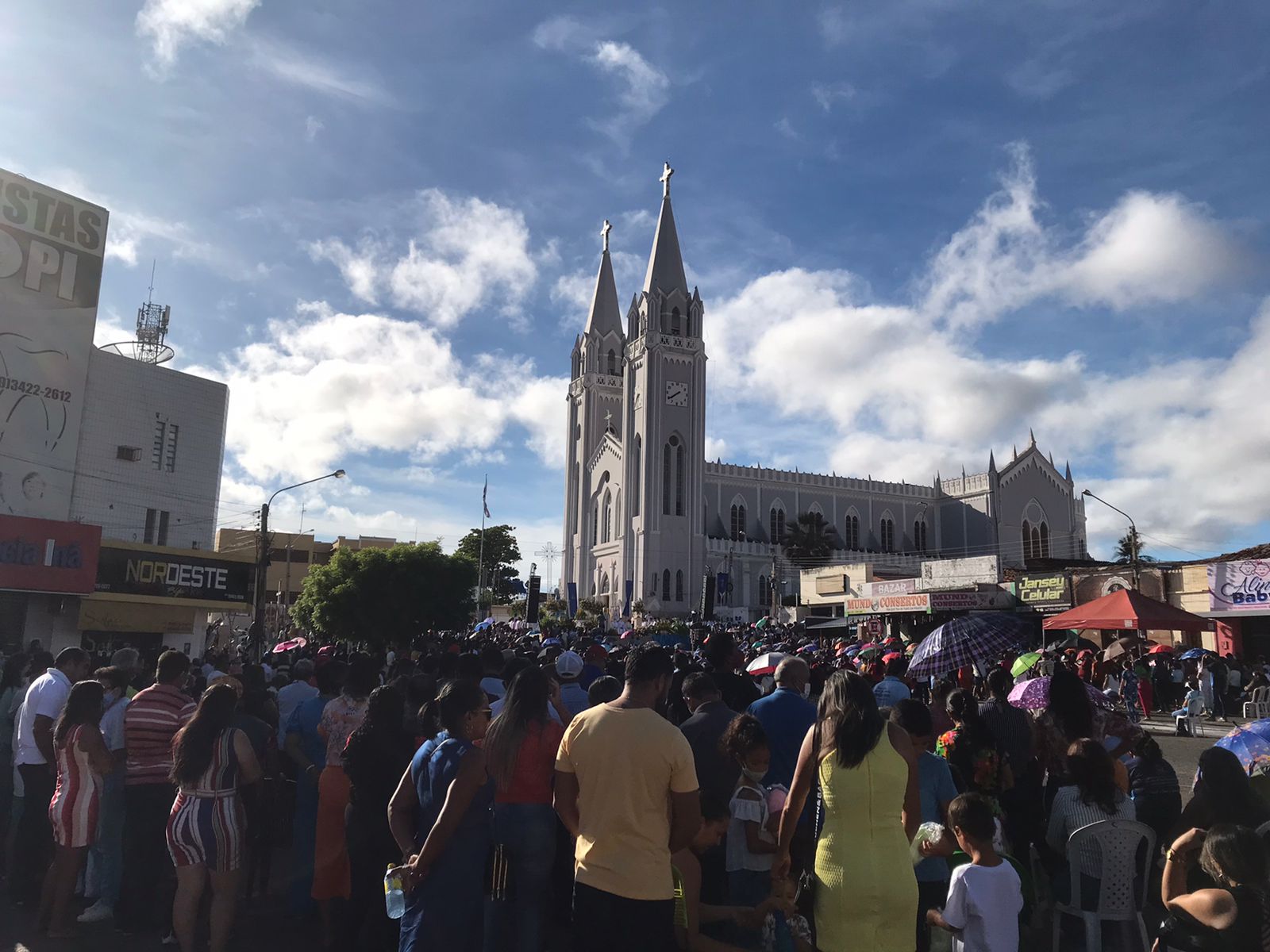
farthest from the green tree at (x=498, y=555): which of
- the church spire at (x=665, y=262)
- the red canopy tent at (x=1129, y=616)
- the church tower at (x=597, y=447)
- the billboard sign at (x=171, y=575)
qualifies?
the red canopy tent at (x=1129, y=616)

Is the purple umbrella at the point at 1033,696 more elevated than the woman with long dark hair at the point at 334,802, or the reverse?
the purple umbrella at the point at 1033,696

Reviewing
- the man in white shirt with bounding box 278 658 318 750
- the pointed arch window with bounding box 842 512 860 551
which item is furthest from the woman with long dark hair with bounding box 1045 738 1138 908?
the pointed arch window with bounding box 842 512 860 551

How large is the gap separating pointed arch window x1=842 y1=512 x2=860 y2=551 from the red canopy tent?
55.7 m

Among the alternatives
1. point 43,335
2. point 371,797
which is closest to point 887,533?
point 43,335

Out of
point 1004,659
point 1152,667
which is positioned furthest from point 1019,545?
point 1004,659

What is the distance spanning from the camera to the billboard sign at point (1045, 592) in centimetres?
3450

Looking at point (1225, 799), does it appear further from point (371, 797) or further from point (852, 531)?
point (852, 531)

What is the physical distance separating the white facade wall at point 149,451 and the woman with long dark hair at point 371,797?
97.0ft

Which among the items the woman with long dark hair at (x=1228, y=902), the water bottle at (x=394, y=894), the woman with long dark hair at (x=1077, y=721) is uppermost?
the woman with long dark hair at (x=1077, y=721)

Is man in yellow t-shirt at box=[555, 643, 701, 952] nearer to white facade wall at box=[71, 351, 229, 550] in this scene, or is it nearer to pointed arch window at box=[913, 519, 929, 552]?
white facade wall at box=[71, 351, 229, 550]

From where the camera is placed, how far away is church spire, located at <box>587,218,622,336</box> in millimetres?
73250

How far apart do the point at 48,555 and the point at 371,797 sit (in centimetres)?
2407

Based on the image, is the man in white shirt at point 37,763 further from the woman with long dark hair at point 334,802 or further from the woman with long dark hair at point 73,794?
the woman with long dark hair at point 334,802

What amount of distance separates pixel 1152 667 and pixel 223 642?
28.9 meters
